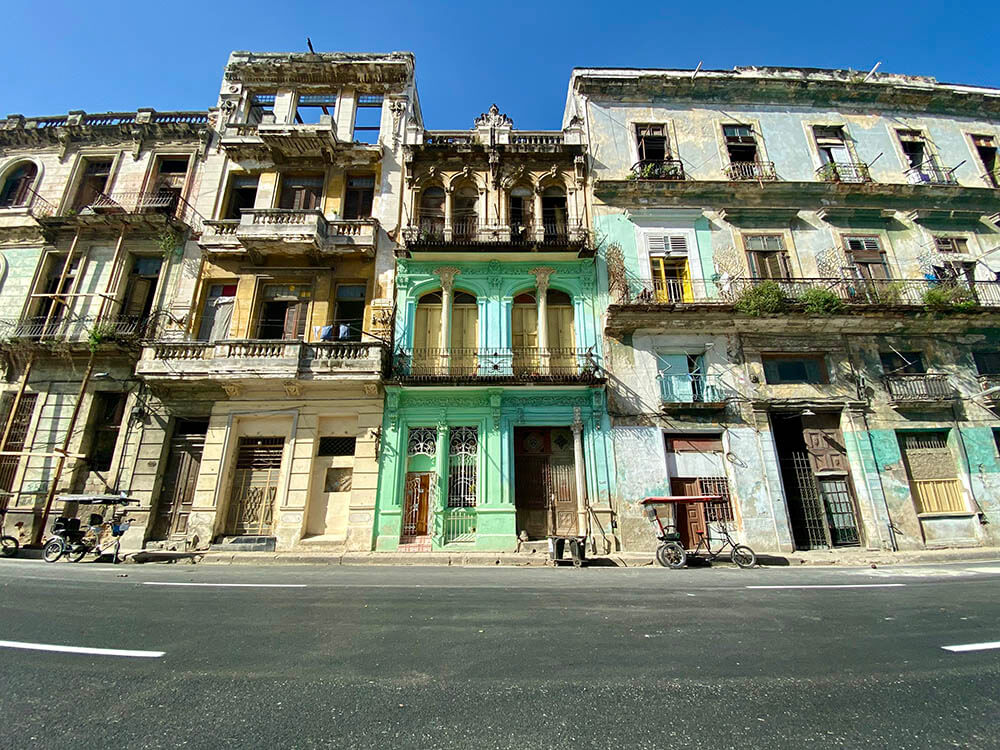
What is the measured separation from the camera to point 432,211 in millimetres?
17547

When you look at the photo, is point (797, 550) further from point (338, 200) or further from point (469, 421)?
point (338, 200)

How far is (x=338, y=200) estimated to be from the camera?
17.4 metres

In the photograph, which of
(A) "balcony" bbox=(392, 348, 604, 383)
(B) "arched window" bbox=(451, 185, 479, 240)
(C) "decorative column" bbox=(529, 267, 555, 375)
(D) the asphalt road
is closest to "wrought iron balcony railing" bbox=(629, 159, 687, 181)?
(C) "decorative column" bbox=(529, 267, 555, 375)

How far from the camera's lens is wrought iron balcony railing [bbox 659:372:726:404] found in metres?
14.8

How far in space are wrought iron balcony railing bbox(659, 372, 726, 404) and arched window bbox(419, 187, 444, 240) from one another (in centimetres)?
976

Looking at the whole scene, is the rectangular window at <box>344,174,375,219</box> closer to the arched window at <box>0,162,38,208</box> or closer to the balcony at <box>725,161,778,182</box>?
the arched window at <box>0,162,38,208</box>

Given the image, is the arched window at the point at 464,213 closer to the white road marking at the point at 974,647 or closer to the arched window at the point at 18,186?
the white road marking at the point at 974,647

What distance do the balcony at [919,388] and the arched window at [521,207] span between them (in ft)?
44.6

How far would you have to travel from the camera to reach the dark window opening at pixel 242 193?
17594 mm

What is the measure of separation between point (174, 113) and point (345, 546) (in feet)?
62.0

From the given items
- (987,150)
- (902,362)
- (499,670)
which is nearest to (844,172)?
(987,150)

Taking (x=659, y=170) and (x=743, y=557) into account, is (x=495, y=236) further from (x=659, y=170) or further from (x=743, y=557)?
(x=743, y=557)

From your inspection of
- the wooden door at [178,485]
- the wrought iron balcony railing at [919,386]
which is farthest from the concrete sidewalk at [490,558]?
the wrought iron balcony railing at [919,386]

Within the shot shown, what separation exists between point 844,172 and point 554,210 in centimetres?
1165
